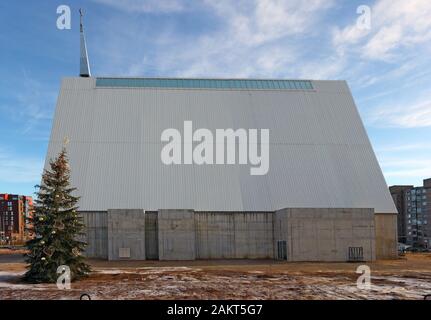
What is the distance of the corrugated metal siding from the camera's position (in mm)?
37031

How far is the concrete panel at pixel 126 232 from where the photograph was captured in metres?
32.9

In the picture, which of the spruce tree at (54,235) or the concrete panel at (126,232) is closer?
the spruce tree at (54,235)

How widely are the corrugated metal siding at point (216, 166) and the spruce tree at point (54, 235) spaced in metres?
14.5

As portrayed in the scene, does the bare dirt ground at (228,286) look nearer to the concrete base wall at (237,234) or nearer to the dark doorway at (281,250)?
the concrete base wall at (237,234)

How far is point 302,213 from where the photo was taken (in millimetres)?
32188

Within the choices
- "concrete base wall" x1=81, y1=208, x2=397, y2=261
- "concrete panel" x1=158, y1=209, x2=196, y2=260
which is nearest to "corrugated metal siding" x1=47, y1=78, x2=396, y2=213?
"concrete base wall" x1=81, y1=208, x2=397, y2=261

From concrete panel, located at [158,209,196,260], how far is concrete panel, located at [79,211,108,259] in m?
4.89

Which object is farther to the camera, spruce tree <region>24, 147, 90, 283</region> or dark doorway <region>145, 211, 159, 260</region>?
dark doorway <region>145, 211, 159, 260</region>

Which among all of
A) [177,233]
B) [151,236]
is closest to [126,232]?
[151,236]
